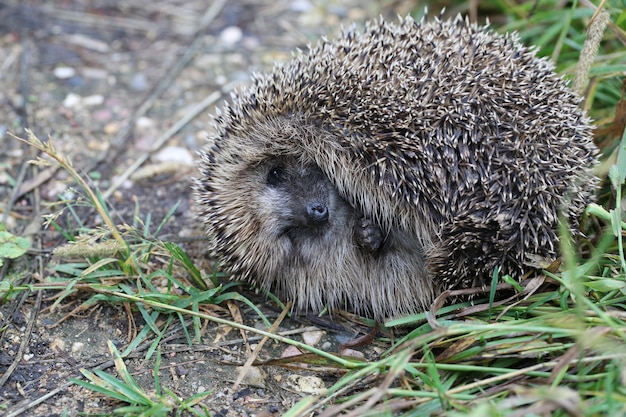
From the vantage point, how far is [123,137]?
414cm

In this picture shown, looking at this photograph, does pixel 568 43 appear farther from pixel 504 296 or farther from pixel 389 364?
pixel 389 364

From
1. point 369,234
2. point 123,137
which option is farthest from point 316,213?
point 123,137

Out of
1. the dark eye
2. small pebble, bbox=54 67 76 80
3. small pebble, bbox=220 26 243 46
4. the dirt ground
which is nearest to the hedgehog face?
the dark eye

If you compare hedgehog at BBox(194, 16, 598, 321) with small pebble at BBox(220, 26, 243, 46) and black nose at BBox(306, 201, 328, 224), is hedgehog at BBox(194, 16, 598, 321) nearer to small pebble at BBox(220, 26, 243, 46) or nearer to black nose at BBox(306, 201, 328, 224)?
black nose at BBox(306, 201, 328, 224)

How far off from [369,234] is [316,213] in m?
0.26

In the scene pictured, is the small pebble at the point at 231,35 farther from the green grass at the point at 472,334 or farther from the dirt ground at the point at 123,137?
the green grass at the point at 472,334

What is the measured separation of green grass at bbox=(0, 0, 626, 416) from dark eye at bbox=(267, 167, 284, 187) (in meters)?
0.54

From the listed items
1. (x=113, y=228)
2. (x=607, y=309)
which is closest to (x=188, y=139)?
(x=113, y=228)

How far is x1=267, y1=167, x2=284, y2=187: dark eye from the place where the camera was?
10.7 ft

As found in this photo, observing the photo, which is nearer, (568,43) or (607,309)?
(607,309)

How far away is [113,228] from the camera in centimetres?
299

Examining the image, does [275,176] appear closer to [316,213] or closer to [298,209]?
[298,209]

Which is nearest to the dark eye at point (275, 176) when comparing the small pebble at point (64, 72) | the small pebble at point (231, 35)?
the small pebble at point (64, 72)

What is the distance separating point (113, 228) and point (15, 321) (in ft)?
1.86
